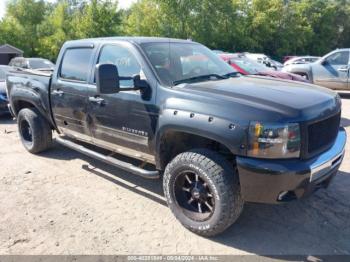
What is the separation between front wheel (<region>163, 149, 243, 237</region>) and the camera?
337 cm

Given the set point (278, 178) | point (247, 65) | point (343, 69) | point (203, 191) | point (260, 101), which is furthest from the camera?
point (343, 69)

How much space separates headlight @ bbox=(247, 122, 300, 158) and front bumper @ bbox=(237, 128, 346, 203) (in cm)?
7

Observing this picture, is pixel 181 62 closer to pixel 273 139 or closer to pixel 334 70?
pixel 273 139

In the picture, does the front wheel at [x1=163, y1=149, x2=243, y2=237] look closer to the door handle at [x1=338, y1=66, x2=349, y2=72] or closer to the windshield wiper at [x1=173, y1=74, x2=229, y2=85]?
the windshield wiper at [x1=173, y1=74, x2=229, y2=85]

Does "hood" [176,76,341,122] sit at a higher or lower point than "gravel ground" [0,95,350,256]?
higher

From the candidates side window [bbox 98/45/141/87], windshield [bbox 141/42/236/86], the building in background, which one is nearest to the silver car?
windshield [bbox 141/42/236/86]

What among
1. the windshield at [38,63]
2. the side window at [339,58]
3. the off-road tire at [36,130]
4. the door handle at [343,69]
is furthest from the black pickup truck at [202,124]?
the windshield at [38,63]

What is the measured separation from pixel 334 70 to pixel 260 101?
9644 mm

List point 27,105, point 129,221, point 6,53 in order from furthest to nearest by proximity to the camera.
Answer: point 6,53 < point 27,105 < point 129,221

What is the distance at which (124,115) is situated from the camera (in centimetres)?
416

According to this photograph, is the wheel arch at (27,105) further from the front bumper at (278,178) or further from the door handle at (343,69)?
the door handle at (343,69)

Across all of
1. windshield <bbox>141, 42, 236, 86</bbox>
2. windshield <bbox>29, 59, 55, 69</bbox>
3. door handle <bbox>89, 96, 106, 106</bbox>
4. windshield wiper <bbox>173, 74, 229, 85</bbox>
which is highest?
windshield <bbox>141, 42, 236, 86</bbox>

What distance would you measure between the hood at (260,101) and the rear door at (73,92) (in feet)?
5.32

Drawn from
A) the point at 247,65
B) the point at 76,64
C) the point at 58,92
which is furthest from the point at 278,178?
the point at 247,65
